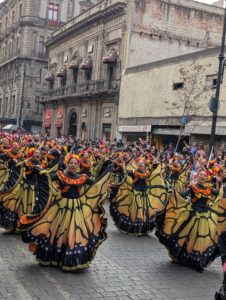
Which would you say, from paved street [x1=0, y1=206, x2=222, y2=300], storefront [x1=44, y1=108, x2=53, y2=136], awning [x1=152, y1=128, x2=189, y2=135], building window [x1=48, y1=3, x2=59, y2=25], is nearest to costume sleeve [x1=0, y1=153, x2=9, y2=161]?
paved street [x1=0, y1=206, x2=222, y2=300]

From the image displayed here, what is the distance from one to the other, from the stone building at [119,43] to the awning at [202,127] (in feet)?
14.5

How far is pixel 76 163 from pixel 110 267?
1670 millimetres

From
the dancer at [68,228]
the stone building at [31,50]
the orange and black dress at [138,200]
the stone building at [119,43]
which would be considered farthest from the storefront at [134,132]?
the stone building at [31,50]

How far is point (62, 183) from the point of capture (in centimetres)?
679

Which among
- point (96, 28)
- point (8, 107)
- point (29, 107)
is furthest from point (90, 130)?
point (8, 107)

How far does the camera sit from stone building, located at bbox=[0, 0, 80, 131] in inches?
2072

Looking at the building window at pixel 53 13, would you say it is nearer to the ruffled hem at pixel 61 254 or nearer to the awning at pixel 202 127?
the awning at pixel 202 127

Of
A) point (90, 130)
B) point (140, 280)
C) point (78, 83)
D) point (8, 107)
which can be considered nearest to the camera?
point (140, 280)

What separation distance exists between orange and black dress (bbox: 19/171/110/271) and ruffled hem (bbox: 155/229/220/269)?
Result: 1.27m

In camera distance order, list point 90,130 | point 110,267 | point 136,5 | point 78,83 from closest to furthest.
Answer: point 110,267, point 136,5, point 90,130, point 78,83

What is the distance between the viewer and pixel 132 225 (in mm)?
9398

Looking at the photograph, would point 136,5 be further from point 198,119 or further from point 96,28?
→ point 198,119

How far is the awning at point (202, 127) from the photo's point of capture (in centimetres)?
2189

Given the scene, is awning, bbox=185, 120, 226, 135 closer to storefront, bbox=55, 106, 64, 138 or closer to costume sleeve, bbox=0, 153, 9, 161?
costume sleeve, bbox=0, 153, 9, 161
